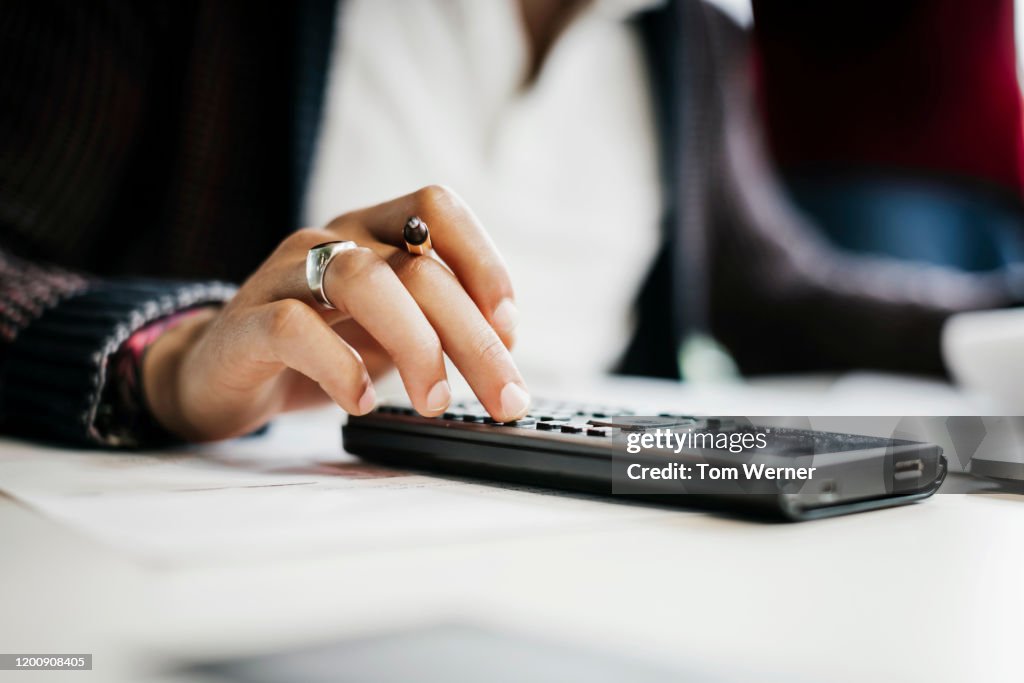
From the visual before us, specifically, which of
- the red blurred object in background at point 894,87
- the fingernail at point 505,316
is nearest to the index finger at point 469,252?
the fingernail at point 505,316

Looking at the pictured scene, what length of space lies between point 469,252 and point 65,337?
0.90ft

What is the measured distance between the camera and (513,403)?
0.39 m

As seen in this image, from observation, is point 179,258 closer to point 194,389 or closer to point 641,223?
point 194,389

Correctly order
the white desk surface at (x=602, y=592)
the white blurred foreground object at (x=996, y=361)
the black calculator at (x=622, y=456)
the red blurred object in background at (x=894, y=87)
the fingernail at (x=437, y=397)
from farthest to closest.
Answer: the red blurred object in background at (x=894, y=87) < the white blurred foreground object at (x=996, y=361) < the fingernail at (x=437, y=397) < the black calculator at (x=622, y=456) < the white desk surface at (x=602, y=592)

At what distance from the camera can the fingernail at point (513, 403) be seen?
1.27 feet

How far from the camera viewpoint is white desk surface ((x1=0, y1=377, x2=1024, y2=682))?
175 millimetres

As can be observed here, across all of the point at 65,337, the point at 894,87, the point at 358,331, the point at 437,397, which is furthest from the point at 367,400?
the point at 894,87

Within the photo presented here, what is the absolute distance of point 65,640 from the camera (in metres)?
0.18

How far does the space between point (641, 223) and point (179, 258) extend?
66 cm

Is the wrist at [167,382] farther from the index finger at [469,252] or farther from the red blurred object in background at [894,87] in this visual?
the red blurred object in background at [894,87]

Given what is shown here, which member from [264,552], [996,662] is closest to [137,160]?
[264,552]

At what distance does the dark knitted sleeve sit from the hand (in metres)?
0.03

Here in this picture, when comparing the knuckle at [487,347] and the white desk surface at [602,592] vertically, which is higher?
the knuckle at [487,347]

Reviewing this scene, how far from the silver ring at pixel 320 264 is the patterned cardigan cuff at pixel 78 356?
6.0 inches
